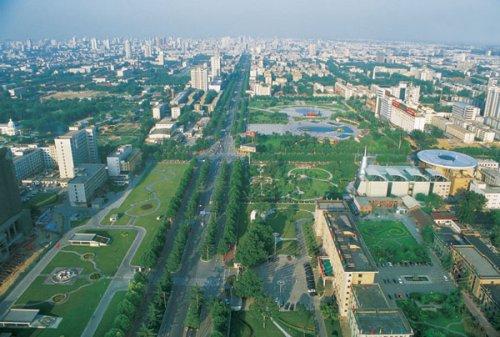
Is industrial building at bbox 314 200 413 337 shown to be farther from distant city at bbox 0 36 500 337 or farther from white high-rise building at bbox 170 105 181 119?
white high-rise building at bbox 170 105 181 119

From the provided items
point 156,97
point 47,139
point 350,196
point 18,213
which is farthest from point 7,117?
point 350,196

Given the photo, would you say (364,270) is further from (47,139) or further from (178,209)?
(47,139)

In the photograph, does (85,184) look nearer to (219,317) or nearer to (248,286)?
(248,286)

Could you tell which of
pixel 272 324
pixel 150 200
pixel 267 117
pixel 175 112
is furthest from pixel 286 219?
pixel 175 112

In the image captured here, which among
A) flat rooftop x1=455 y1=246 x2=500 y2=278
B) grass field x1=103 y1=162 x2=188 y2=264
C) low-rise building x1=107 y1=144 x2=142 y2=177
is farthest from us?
low-rise building x1=107 y1=144 x2=142 y2=177

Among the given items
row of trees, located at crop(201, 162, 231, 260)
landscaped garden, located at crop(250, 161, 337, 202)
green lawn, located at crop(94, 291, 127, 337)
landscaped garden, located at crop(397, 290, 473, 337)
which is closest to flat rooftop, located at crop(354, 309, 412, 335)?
landscaped garden, located at crop(397, 290, 473, 337)

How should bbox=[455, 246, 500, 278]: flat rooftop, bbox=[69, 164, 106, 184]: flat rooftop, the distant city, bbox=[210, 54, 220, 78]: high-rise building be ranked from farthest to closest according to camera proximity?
bbox=[210, 54, 220, 78]: high-rise building
bbox=[69, 164, 106, 184]: flat rooftop
bbox=[455, 246, 500, 278]: flat rooftop
the distant city
